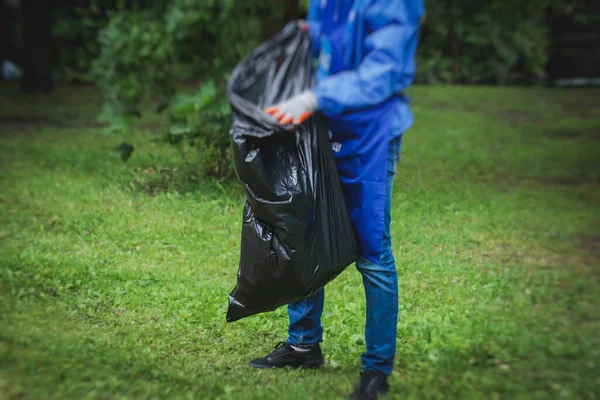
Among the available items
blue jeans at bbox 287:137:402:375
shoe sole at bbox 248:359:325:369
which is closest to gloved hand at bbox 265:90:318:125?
blue jeans at bbox 287:137:402:375

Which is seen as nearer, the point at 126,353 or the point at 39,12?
the point at 126,353

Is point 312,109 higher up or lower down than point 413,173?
higher up

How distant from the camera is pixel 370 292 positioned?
3146 mm

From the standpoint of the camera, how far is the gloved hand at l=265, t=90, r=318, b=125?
Result: 2.76m

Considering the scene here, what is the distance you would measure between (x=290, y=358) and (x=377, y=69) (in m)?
1.53

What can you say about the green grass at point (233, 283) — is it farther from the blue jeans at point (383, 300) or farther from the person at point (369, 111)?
the person at point (369, 111)

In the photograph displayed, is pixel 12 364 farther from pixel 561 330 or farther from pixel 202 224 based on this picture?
pixel 202 224

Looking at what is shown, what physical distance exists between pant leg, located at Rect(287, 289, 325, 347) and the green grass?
0.16 m

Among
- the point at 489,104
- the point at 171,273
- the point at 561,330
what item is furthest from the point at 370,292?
the point at 489,104

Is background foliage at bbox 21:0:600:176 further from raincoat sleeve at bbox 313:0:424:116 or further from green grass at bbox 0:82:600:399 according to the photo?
raincoat sleeve at bbox 313:0:424:116

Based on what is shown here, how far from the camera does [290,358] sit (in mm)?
3486

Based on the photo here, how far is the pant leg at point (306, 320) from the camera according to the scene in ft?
11.1

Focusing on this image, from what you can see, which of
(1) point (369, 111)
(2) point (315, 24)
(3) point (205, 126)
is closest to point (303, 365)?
(1) point (369, 111)

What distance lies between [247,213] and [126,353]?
948 mm
